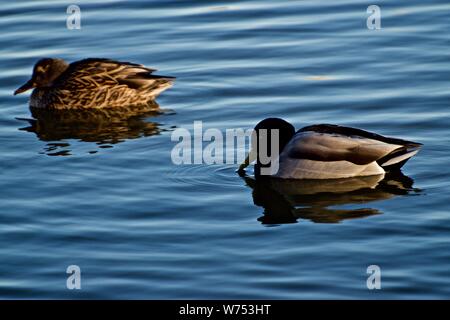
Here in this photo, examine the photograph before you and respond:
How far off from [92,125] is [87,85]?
114 centimetres

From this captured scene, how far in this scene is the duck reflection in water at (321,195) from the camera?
1218 centimetres

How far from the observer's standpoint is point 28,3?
21.3m

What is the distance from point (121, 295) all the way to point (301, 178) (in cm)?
387

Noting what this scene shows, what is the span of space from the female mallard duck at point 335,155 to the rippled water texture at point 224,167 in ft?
0.69

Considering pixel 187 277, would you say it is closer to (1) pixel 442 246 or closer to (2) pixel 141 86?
(1) pixel 442 246

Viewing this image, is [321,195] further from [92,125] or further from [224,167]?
[92,125]

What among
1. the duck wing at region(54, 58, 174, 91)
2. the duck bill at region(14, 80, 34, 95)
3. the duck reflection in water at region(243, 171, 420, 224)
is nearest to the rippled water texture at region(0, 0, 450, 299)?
the duck reflection in water at region(243, 171, 420, 224)

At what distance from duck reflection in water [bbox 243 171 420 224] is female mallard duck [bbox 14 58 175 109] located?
13.0ft
